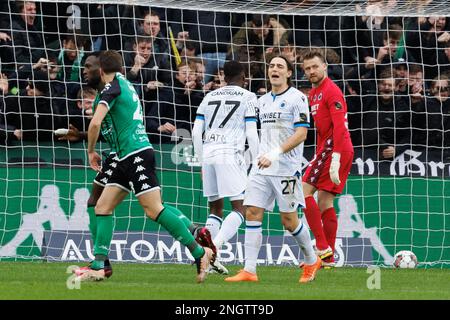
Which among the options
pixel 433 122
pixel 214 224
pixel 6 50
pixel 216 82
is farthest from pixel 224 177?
pixel 6 50

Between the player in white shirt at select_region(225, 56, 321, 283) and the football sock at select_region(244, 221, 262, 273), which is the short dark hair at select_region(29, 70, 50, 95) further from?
the football sock at select_region(244, 221, 262, 273)

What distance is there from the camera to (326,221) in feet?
46.1

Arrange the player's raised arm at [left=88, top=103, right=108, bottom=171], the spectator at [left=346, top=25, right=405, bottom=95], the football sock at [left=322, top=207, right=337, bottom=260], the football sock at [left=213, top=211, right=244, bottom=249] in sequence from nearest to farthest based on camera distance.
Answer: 1. the player's raised arm at [left=88, top=103, right=108, bottom=171]
2. the football sock at [left=213, top=211, right=244, bottom=249]
3. the football sock at [left=322, top=207, right=337, bottom=260]
4. the spectator at [left=346, top=25, right=405, bottom=95]

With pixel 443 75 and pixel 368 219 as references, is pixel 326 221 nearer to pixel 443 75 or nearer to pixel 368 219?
pixel 368 219

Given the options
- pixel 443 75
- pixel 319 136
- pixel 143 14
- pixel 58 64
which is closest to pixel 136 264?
pixel 319 136

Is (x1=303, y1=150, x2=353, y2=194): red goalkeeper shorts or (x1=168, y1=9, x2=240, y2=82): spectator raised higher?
(x1=168, y1=9, x2=240, y2=82): spectator

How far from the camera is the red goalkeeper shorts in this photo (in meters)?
13.9

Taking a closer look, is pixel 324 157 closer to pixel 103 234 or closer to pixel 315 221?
pixel 315 221

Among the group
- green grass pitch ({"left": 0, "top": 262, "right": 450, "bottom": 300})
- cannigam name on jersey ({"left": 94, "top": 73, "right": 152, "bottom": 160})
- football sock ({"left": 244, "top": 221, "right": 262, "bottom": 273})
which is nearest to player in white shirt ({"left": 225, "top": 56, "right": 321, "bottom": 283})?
A: football sock ({"left": 244, "top": 221, "right": 262, "bottom": 273})

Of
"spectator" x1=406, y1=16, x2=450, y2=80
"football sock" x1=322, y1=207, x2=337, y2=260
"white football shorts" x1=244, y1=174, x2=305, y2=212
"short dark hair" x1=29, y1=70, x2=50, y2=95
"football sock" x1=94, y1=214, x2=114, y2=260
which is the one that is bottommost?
"football sock" x1=322, y1=207, x2=337, y2=260

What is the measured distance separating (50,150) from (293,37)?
4.66 m

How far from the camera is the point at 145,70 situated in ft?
56.7

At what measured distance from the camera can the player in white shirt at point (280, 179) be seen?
1170 cm

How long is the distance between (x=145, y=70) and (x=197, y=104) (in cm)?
94
